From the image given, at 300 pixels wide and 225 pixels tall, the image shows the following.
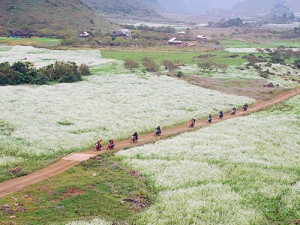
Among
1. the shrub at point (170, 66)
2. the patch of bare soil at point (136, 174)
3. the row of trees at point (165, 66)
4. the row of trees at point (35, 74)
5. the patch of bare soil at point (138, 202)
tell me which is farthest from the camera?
the shrub at point (170, 66)

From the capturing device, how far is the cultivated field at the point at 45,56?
91.0 meters

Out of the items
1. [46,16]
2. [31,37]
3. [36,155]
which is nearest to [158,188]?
[36,155]

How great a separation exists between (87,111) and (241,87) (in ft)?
127

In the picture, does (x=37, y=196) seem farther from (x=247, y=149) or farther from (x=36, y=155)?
(x=247, y=149)

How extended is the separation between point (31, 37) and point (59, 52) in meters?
43.0

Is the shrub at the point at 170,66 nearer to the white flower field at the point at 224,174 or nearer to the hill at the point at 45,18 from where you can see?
the white flower field at the point at 224,174

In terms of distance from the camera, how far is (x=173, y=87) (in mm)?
72500

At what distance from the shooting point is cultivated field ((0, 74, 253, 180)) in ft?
116

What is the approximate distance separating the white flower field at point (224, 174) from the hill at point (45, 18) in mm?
119438

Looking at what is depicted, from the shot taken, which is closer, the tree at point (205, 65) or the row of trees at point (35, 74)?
the row of trees at point (35, 74)

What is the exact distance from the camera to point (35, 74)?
6850 cm

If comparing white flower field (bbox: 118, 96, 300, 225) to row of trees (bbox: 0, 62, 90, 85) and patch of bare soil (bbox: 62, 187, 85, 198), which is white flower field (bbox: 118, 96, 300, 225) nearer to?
patch of bare soil (bbox: 62, 187, 85, 198)

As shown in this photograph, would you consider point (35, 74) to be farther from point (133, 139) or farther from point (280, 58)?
point (280, 58)

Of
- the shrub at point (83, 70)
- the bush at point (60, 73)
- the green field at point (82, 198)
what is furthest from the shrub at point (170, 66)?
the green field at point (82, 198)
